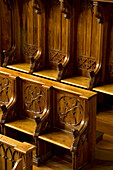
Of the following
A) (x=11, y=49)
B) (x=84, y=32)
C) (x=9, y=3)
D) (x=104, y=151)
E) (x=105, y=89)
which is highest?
(x=9, y=3)

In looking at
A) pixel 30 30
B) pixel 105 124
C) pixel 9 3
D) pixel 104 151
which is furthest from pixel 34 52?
pixel 104 151

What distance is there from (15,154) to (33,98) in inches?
52.5

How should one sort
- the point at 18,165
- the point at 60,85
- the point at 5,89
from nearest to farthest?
the point at 18,165 < the point at 60,85 < the point at 5,89

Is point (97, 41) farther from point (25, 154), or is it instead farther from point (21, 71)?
point (25, 154)

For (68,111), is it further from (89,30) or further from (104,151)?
(89,30)

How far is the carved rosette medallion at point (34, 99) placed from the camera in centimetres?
500

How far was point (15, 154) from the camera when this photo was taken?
3.87m

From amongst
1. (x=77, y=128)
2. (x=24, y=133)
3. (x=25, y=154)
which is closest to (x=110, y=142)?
(x=77, y=128)

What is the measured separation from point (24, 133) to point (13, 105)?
413mm

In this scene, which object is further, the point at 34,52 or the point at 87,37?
the point at 34,52

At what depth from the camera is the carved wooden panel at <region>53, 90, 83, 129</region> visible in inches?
185

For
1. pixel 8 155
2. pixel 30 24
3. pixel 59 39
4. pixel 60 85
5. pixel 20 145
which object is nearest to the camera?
pixel 20 145

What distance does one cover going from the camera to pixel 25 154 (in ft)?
12.1

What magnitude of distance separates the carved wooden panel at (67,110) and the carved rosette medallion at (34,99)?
0.19m
